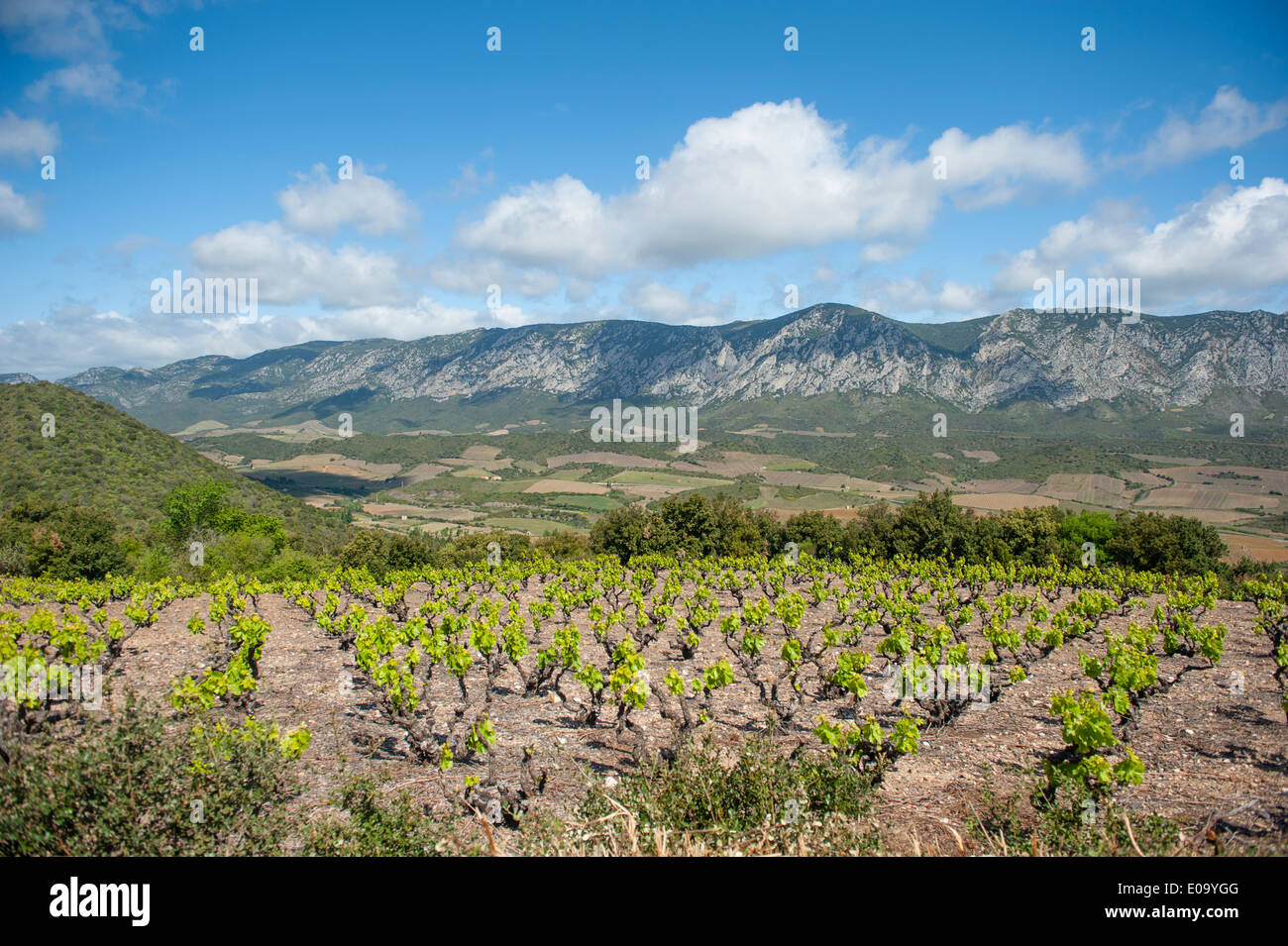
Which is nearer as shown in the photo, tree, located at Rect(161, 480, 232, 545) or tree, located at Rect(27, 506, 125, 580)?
tree, located at Rect(27, 506, 125, 580)

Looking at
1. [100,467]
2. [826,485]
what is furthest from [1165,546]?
[826,485]

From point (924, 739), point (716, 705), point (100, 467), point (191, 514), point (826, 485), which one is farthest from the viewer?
point (826, 485)

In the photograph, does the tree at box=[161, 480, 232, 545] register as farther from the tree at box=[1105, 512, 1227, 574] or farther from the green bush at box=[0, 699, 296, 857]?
the tree at box=[1105, 512, 1227, 574]

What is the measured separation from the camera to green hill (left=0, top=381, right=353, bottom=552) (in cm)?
6006

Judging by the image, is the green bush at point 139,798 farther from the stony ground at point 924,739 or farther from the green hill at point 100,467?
the green hill at point 100,467

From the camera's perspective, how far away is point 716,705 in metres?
17.2

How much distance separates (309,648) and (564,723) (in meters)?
13.1

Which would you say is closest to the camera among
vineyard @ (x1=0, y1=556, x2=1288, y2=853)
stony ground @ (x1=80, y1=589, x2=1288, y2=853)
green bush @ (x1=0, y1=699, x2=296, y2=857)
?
green bush @ (x1=0, y1=699, x2=296, y2=857)

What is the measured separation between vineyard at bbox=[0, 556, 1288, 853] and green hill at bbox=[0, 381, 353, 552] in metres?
37.7

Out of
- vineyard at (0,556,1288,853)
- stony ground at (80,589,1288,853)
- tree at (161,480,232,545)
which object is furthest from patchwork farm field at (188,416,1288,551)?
stony ground at (80,589,1288,853)

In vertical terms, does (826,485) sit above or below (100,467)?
below

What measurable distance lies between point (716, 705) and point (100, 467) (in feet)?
248

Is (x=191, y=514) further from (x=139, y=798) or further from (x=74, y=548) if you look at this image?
(x=139, y=798)
